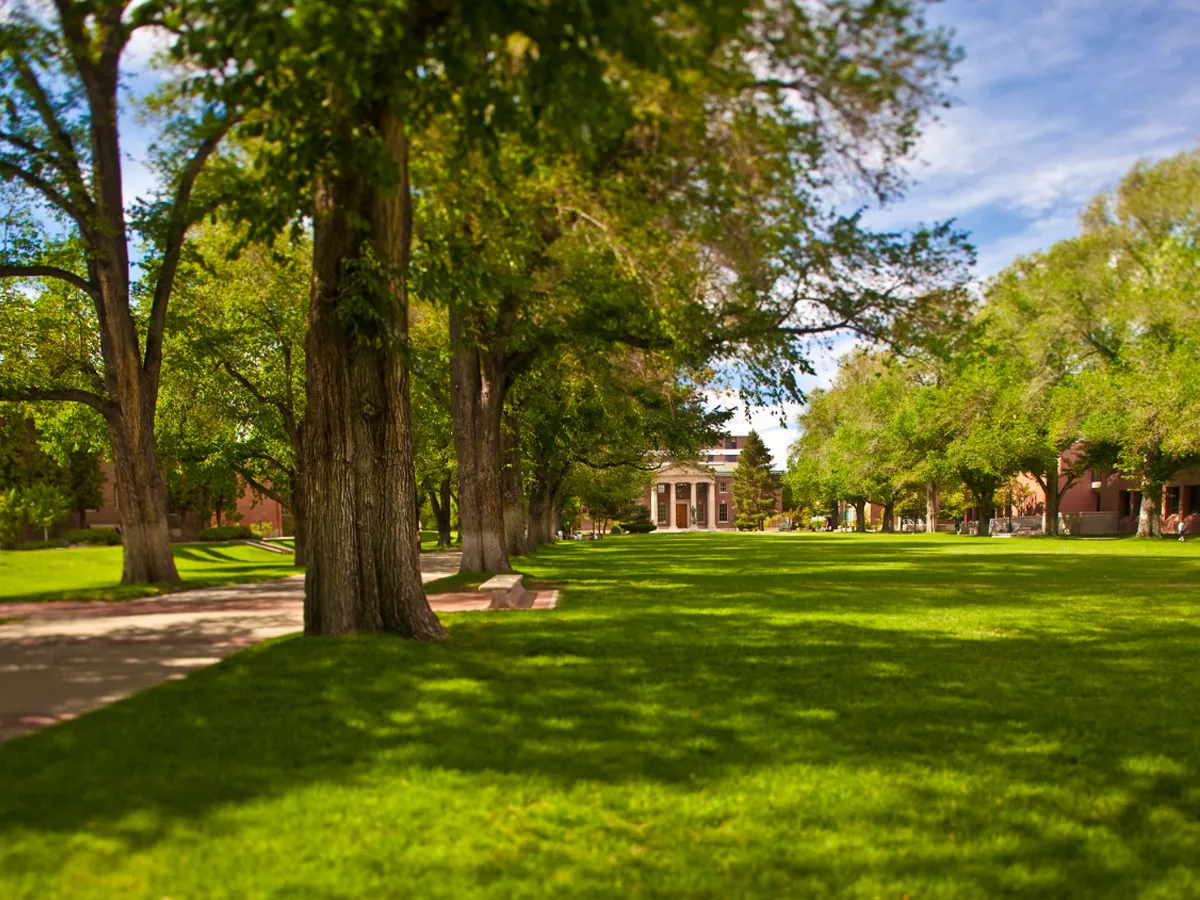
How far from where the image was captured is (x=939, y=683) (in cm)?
915

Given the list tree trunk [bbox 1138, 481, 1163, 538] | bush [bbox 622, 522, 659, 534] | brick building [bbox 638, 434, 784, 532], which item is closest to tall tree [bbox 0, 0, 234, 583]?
tree trunk [bbox 1138, 481, 1163, 538]

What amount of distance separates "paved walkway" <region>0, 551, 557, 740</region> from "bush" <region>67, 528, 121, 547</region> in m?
31.6

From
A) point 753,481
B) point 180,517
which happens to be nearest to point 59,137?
point 180,517

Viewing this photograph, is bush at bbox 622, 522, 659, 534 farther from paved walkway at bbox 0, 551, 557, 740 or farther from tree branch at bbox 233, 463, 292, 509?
paved walkway at bbox 0, 551, 557, 740

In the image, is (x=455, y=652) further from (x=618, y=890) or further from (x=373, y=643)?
(x=618, y=890)

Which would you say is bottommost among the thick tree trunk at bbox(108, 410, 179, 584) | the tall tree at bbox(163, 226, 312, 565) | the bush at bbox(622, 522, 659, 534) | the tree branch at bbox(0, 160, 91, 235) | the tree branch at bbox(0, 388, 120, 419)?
the bush at bbox(622, 522, 659, 534)

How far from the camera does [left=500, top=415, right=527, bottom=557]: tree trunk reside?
31.3 metres

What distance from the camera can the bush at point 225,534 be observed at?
5328cm

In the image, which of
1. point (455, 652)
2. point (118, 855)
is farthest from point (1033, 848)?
point (455, 652)

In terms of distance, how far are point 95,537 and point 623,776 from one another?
4792 cm

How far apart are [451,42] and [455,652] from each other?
599 centimetres

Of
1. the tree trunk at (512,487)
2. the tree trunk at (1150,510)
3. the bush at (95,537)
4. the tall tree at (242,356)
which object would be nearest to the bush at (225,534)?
the bush at (95,537)

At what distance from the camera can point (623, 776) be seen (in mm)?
6055

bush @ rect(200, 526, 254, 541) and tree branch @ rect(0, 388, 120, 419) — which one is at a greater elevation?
tree branch @ rect(0, 388, 120, 419)
